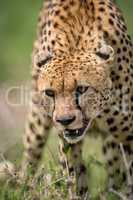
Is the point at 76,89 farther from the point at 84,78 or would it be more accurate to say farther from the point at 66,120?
the point at 66,120

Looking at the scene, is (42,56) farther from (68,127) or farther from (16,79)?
(16,79)

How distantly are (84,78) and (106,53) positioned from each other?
1.15 feet

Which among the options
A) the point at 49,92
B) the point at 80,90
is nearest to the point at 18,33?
the point at 49,92

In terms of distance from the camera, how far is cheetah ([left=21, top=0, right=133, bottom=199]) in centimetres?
859

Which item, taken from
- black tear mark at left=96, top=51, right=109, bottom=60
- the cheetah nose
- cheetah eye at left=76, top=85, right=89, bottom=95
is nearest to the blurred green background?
black tear mark at left=96, top=51, right=109, bottom=60

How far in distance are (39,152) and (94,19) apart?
177 cm

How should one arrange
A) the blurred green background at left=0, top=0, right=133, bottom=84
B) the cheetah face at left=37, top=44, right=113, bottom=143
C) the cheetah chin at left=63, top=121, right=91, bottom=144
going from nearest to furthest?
the cheetah face at left=37, top=44, right=113, bottom=143, the cheetah chin at left=63, top=121, right=91, bottom=144, the blurred green background at left=0, top=0, right=133, bottom=84

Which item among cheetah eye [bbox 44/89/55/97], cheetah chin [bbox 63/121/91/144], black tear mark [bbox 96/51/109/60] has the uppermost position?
black tear mark [bbox 96/51/109/60]

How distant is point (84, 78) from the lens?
8641mm

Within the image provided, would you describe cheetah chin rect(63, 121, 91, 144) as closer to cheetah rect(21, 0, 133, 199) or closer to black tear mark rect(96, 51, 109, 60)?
cheetah rect(21, 0, 133, 199)

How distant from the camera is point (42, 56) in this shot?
353 inches

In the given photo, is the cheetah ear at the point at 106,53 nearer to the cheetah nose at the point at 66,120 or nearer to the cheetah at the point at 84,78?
the cheetah at the point at 84,78

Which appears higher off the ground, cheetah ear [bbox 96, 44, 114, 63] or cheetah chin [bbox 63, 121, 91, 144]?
cheetah ear [bbox 96, 44, 114, 63]

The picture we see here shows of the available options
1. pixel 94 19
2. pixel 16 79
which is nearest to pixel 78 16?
pixel 94 19
